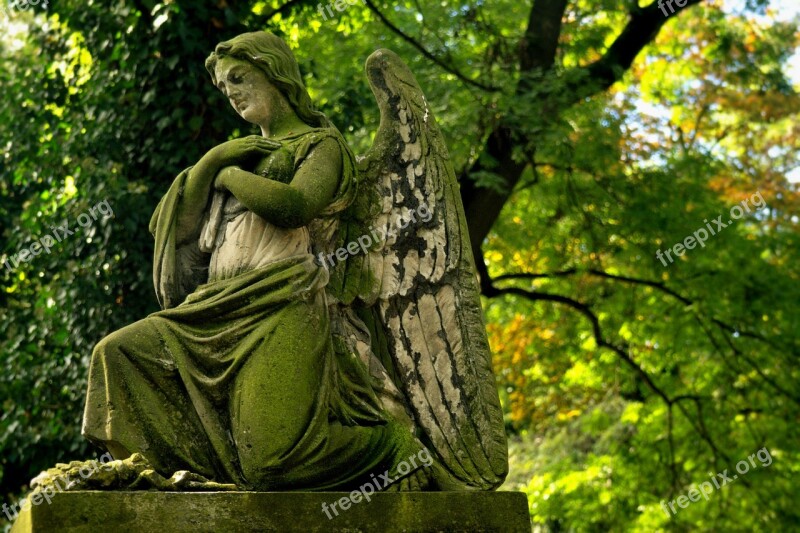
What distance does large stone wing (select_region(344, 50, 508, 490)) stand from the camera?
5.97m

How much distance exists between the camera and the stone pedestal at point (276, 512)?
4.76 m

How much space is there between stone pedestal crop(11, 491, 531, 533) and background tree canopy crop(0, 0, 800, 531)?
5.78m

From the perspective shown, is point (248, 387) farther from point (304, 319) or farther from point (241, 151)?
point (241, 151)

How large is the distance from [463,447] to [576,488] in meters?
9.58

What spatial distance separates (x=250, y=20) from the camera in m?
11.7

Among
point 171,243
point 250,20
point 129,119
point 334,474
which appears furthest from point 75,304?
point 334,474

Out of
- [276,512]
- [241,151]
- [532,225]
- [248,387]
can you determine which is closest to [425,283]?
[241,151]

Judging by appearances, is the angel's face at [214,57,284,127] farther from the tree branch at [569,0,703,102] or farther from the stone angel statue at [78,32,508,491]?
the tree branch at [569,0,703,102]

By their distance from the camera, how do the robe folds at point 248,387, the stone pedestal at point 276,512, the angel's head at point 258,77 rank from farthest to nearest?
the angel's head at point 258,77 < the robe folds at point 248,387 < the stone pedestal at point 276,512

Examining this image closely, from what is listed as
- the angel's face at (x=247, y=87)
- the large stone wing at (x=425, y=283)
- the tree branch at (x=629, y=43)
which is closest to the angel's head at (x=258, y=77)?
the angel's face at (x=247, y=87)

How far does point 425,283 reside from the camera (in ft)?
20.4

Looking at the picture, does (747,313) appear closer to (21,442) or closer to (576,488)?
(576,488)

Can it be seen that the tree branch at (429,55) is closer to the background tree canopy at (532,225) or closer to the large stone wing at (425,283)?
the background tree canopy at (532,225)

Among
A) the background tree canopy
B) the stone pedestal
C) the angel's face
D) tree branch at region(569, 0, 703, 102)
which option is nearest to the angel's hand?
the angel's face
